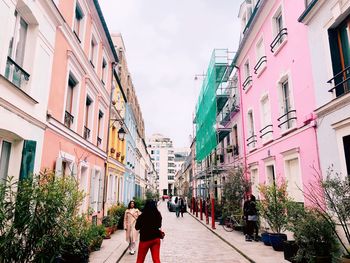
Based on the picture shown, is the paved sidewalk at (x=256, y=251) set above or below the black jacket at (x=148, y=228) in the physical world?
below

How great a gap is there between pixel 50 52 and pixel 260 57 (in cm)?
1005

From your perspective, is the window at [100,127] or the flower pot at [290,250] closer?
the flower pot at [290,250]

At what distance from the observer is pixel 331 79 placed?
7516 mm

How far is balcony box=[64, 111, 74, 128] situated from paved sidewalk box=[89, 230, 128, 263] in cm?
424

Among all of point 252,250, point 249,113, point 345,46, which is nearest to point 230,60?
point 249,113

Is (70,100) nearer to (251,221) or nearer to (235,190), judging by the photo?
(251,221)

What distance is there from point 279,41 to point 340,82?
4639mm

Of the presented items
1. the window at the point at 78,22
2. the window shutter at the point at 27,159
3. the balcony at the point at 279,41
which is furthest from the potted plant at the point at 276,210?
the window at the point at 78,22

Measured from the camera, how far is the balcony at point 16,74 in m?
5.87

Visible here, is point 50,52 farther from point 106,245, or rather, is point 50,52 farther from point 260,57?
point 260,57

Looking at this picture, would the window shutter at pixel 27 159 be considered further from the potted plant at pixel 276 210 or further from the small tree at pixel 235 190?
the small tree at pixel 235 190

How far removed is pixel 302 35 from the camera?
9391 millimetres

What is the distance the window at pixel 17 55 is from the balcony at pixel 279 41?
29.1ft

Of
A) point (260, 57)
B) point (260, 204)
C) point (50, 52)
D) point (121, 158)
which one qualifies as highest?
point (260, 57)
